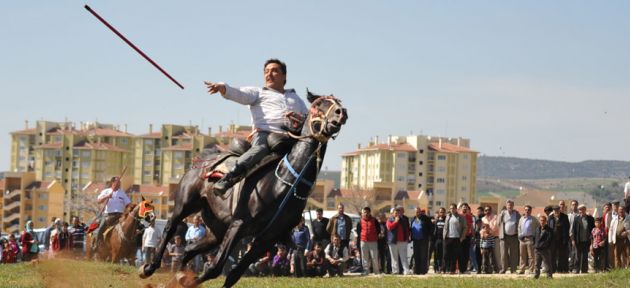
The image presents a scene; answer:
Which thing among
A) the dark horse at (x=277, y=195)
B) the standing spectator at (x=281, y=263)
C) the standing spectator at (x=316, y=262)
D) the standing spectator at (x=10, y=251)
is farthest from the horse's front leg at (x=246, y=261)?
the standing spectator at (x=10, y=251)

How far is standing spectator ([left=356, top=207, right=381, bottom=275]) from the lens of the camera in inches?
1315

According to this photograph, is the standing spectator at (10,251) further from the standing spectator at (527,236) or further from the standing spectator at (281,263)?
the standing spectator at (527,236)

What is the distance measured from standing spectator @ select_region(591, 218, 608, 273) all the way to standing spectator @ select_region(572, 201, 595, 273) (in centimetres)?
14

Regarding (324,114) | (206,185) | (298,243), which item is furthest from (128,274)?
(298,243)

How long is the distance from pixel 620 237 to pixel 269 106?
15.3m

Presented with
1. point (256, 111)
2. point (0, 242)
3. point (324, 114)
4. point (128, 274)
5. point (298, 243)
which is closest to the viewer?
point (324, 114)

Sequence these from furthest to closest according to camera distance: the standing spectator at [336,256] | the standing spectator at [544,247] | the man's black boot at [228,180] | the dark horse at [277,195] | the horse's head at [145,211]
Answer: the standing spectator at [336,256] → the horse's head at [145,211] → the standing spectator at [544,247] → the man's black boot at [228,180] → the dark horse at [277,195]

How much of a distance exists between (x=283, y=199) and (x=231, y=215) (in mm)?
1006

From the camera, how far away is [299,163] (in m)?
17.2

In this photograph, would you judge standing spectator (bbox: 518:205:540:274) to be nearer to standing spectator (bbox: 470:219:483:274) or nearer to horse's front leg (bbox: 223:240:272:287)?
standing spectator (bbox: 470:219:483:274)

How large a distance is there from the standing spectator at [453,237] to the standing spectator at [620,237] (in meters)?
3.86

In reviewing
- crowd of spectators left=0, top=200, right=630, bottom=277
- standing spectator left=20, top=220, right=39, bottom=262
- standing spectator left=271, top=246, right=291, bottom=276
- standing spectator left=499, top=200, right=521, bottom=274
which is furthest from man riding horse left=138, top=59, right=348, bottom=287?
standing spectator left=20, top=220, right=39, bottom=262

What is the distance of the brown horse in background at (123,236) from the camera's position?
30344 mm

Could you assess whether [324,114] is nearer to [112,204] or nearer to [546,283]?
[546,283]
